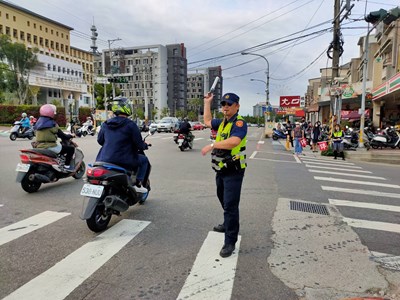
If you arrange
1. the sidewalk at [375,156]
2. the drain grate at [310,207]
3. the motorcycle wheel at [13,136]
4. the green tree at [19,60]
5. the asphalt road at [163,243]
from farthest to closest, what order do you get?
the green tree at [19,60] < the motorcycle wheel at [13,136] < the sidewalk at [375,156] < the drain grate at [310,207] < the asphalt road at [163,243]

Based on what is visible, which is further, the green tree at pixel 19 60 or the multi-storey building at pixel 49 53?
the multi-storey building at pixel 49 53

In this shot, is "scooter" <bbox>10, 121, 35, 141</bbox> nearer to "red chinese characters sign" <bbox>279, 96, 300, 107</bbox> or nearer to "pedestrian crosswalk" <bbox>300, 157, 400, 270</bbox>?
"pedestrian crosswalk" <bbox>300, 157, 400, 270</bbox>

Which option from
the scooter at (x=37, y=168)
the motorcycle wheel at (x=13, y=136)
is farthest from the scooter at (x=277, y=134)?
the scooter at (x=37, y=168)

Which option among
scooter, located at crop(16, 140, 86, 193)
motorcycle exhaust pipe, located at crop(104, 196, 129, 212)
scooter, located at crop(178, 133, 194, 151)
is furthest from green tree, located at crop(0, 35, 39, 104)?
motorcycle exhaust pipe, located at crop(104, 196, 129, 212)

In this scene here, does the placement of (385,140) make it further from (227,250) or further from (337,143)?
(227,250)

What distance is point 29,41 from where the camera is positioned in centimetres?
7975

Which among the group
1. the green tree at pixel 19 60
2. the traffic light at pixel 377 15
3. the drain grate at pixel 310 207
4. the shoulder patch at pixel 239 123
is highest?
the green tree at pixel 19 60

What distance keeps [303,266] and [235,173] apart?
1284 millimetres

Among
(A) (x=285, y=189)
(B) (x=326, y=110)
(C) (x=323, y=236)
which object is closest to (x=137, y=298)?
(C) (x=323, y=236)

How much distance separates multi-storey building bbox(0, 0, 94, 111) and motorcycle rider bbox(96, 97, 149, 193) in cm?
5136

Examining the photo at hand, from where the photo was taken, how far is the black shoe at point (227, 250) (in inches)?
151

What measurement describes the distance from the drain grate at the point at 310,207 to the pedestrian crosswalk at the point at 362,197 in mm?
318

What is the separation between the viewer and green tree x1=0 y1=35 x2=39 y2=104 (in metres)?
51.7

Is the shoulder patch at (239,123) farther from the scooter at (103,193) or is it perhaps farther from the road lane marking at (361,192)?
the road lane marking at (361,192)
